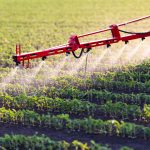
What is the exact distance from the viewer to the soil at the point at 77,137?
7944mm

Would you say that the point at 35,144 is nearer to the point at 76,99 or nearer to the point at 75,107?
the point at 75,107

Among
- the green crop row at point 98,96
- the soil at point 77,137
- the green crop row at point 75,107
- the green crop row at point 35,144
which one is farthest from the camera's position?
the green crop row at point 98,96

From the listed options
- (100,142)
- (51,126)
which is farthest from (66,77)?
(100,142)

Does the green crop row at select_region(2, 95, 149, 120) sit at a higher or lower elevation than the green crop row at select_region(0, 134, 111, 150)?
higher

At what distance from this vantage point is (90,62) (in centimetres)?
1309

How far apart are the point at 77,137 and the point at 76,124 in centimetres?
26

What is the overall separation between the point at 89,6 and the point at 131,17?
4841mm

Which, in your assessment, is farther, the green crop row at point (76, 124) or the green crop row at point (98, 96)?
the green crop row at point (98, 96)

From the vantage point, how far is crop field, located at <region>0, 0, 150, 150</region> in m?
8.07

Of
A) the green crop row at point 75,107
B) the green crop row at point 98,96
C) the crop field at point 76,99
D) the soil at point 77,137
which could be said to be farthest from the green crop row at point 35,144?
the green crop row at point 98,96

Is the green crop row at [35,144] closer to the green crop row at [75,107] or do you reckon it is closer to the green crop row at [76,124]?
the green crop row at [76,124]

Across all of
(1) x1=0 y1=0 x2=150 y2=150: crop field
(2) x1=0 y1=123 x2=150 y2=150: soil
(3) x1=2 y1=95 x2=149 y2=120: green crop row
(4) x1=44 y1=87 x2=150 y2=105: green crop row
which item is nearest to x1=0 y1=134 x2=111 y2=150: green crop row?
(1) x1=0 y1=0 x2=150 y2=150: crop field

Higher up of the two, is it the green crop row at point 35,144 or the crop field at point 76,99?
the crop field at point 76,99

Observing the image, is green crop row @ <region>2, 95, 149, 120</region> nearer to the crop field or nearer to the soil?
the crop field
